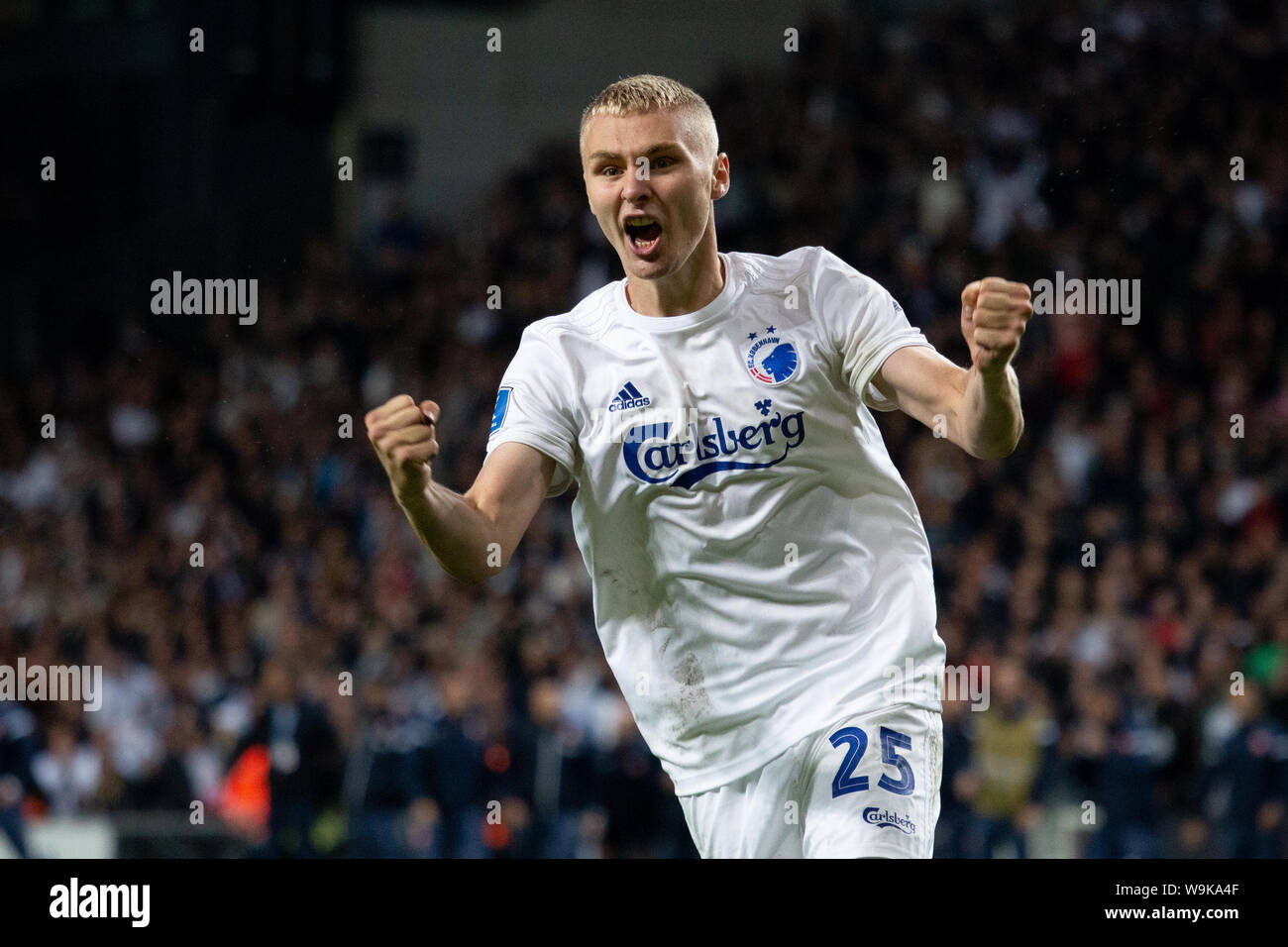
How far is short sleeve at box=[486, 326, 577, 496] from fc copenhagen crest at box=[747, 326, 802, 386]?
1.74ft

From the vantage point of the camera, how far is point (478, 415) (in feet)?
38.5

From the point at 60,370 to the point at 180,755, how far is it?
4.54 m

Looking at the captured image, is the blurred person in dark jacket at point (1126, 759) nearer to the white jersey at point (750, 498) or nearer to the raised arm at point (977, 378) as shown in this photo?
the white jersey at point (750, 498)

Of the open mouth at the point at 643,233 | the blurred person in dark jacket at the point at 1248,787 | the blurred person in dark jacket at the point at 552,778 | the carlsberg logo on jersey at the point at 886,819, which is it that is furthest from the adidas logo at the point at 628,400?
the blurred person in dark jacket at the point at 1248,787

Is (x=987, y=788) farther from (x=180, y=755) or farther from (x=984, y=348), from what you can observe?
(x=984, y=348)

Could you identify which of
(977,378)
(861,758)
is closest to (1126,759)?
(861,758)

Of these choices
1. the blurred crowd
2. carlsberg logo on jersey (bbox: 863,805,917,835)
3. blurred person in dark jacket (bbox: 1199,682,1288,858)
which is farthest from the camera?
the blurred crowd

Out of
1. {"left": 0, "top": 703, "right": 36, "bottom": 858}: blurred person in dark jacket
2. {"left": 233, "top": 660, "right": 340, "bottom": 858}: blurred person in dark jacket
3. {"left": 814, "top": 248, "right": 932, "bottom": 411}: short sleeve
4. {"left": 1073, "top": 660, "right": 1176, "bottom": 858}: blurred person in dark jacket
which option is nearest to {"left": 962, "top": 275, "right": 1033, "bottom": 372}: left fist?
{"left": 814, "top": 248, "right": 932, "bottom": 411}: short sleeve

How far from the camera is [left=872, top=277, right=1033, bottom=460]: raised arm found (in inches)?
155

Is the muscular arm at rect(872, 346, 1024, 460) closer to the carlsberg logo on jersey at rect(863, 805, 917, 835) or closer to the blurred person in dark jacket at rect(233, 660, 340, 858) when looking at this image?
the carlsberg logo on jersey at rect(863, 805, 917, 835)

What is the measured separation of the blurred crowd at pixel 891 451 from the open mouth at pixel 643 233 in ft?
20.0

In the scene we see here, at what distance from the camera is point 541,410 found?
15.3 ft

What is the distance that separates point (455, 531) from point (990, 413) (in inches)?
53.6

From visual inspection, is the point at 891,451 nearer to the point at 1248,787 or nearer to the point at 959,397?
the point at 1248,787
